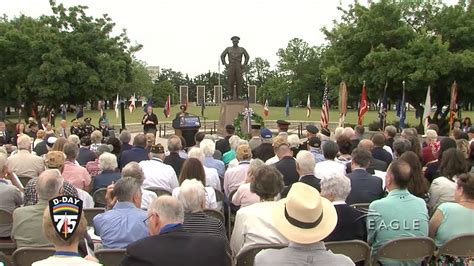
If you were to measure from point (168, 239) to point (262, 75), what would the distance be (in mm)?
112946

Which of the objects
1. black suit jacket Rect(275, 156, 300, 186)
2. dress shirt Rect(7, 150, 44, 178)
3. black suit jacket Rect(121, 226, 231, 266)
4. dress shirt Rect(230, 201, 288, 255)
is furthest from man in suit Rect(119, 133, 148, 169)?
black suit jacket Rect(121, 226, 231, 266)

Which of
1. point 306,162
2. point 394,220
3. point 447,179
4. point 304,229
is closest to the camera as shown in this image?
point 304,229

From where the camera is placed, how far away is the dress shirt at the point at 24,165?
8.23 metres

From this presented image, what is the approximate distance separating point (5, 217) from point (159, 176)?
2.10 metres

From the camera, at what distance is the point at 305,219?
3.25m

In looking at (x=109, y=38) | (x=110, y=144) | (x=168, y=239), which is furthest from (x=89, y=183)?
(x=109, y=38)

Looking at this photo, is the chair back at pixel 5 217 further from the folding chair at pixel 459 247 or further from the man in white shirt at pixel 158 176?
the folding chair at pixel 459 247

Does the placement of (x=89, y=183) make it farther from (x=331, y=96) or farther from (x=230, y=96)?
(x=331, y=96)

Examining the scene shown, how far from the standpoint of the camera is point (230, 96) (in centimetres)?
2183

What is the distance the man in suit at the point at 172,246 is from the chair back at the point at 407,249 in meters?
1.50

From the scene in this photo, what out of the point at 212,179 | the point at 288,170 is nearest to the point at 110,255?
the point at 212,179

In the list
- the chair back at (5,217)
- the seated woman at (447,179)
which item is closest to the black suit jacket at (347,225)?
the seated woman at (447,179)

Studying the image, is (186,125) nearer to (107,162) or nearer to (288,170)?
(288,170)

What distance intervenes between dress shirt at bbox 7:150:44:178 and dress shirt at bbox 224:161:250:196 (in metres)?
3.08
